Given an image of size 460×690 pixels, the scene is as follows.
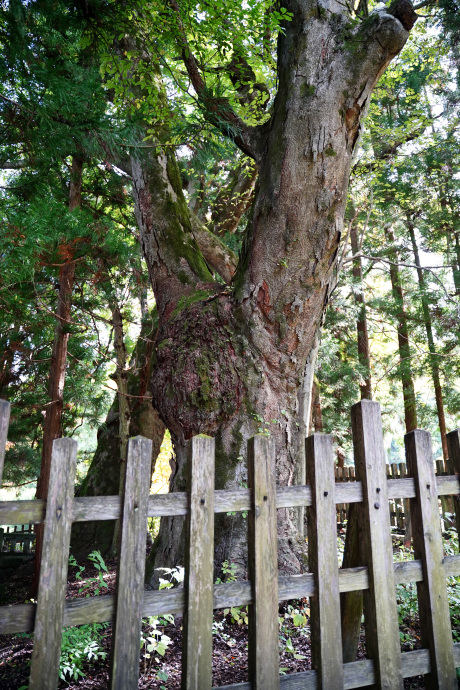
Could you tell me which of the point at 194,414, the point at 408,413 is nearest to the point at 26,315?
the point at 194,414

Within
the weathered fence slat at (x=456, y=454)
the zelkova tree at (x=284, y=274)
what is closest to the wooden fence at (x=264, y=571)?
the weathered fence slat at (x=456, y=454)

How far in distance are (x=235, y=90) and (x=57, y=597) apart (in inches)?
227

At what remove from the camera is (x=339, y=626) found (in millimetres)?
2178

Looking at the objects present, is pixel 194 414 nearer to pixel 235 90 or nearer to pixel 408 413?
pixel 235 90

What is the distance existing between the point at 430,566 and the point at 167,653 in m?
1.80

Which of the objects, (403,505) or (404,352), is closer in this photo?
(403,505)

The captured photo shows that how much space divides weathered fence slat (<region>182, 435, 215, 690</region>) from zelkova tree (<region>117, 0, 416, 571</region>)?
5.68 feet

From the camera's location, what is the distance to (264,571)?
6.93 feet

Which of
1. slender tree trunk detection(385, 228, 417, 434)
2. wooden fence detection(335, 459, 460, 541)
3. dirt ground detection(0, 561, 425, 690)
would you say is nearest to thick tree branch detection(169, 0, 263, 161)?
dirt ground detection(0, 561, 425, 690)

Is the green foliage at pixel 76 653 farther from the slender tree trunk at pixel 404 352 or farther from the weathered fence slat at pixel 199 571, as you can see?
the slender tree trunk at pixel 404 352

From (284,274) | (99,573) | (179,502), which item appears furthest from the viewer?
(284,274)

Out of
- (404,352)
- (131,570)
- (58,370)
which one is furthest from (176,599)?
(404,352)

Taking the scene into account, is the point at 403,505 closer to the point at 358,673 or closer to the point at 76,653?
the point at 358,673

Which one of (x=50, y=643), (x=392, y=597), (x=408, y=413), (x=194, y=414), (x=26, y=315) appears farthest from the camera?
(x=408, y=413)
